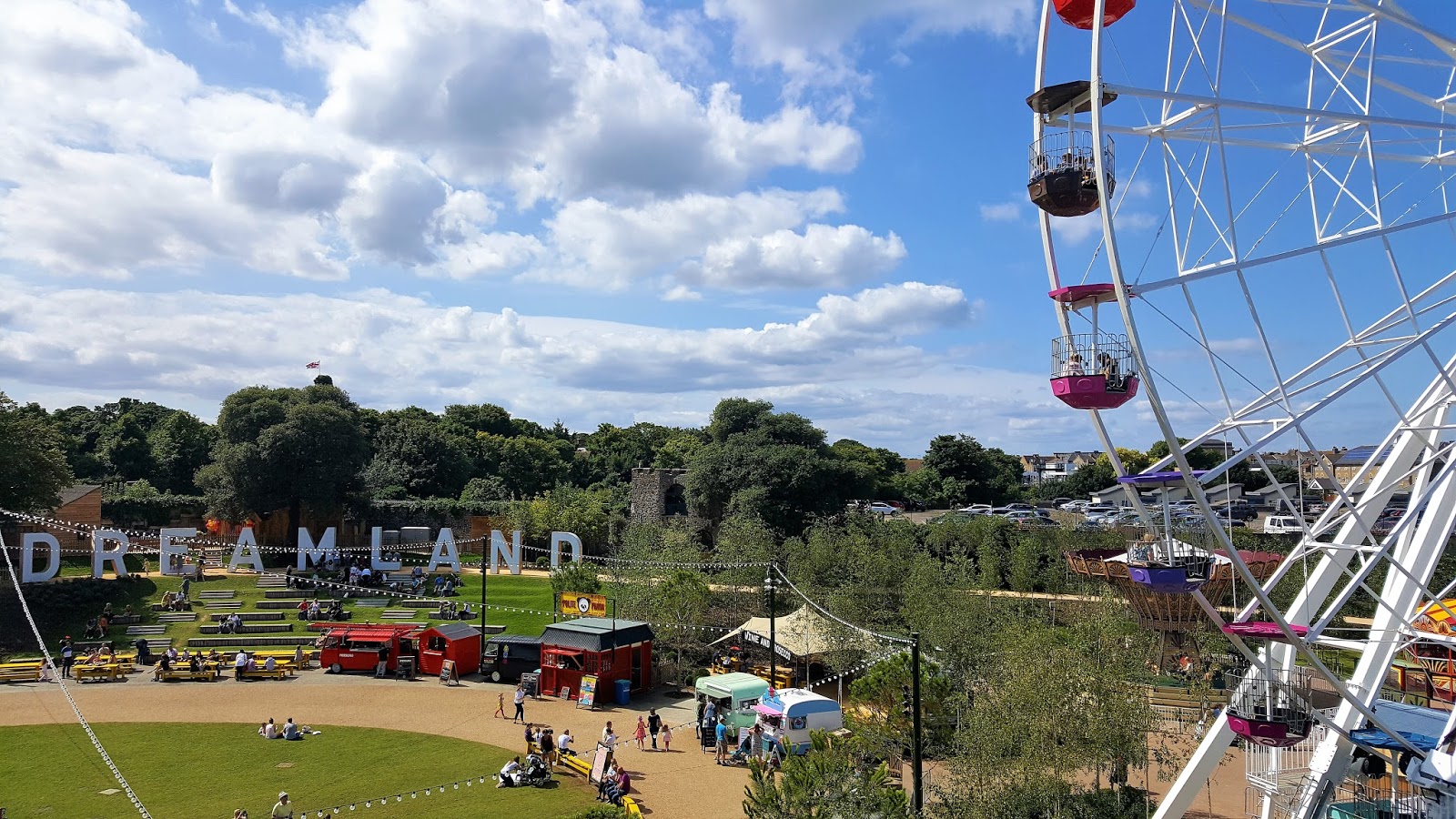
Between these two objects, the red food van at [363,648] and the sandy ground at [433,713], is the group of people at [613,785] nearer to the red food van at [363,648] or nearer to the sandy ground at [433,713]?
the sandy ground at [433,713]

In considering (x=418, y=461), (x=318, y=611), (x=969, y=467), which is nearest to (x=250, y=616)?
(x=318, y=611)

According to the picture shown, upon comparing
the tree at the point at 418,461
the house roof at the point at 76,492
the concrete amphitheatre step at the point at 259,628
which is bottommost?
the concrete amphitheatre step at the point at 259,628

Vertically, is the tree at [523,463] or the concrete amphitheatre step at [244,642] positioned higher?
the tree at [523,463]

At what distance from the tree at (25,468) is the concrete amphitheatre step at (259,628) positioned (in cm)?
1168

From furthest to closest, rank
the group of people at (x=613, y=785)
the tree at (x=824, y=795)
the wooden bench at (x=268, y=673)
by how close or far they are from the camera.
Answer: the wooden bench at (x=268, y=673) < the group of people at (x=613, y=785) < the tree at (x=824, y=795)

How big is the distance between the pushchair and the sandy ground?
89cm

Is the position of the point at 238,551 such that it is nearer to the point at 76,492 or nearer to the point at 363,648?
the point at 76,492

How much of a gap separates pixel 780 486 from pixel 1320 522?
1815 inches

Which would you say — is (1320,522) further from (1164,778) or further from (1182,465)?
(1164,778)

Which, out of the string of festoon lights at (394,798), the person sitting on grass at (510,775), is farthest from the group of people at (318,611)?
the person sitting on grass at (510,775)

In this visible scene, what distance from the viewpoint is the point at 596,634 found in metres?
32.7

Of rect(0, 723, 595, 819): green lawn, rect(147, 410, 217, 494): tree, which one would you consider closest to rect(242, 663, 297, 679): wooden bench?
rect(0, 723, 595, 819): green lawn

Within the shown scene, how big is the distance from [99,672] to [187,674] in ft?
10.3

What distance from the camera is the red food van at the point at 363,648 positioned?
121 ft
